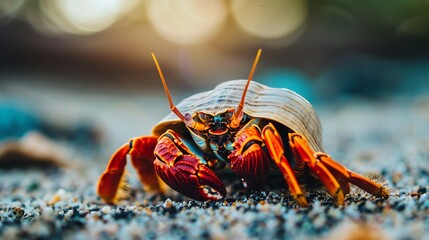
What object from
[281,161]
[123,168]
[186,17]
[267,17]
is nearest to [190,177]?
[281,161]

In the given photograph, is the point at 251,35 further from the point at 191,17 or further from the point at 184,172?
the point at 184,172

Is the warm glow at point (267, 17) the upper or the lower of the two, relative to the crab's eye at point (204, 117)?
upper

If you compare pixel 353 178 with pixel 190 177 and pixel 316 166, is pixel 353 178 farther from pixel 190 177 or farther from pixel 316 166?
pixel 190 177

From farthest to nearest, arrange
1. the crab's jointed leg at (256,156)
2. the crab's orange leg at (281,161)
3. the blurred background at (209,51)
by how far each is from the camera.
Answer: the blurred background at (209,51)
the crab's jointed leg at (256,156)
the crab's orange leg at (281,161)

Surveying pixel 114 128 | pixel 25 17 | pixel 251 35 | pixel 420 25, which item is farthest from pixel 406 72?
pixel 25 17

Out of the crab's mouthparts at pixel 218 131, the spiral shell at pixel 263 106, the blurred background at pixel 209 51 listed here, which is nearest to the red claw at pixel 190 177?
the crab's mouthparts at pixel 218 131

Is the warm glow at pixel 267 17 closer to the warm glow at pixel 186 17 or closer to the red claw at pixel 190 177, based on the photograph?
the warm glow at pixel 186 17
